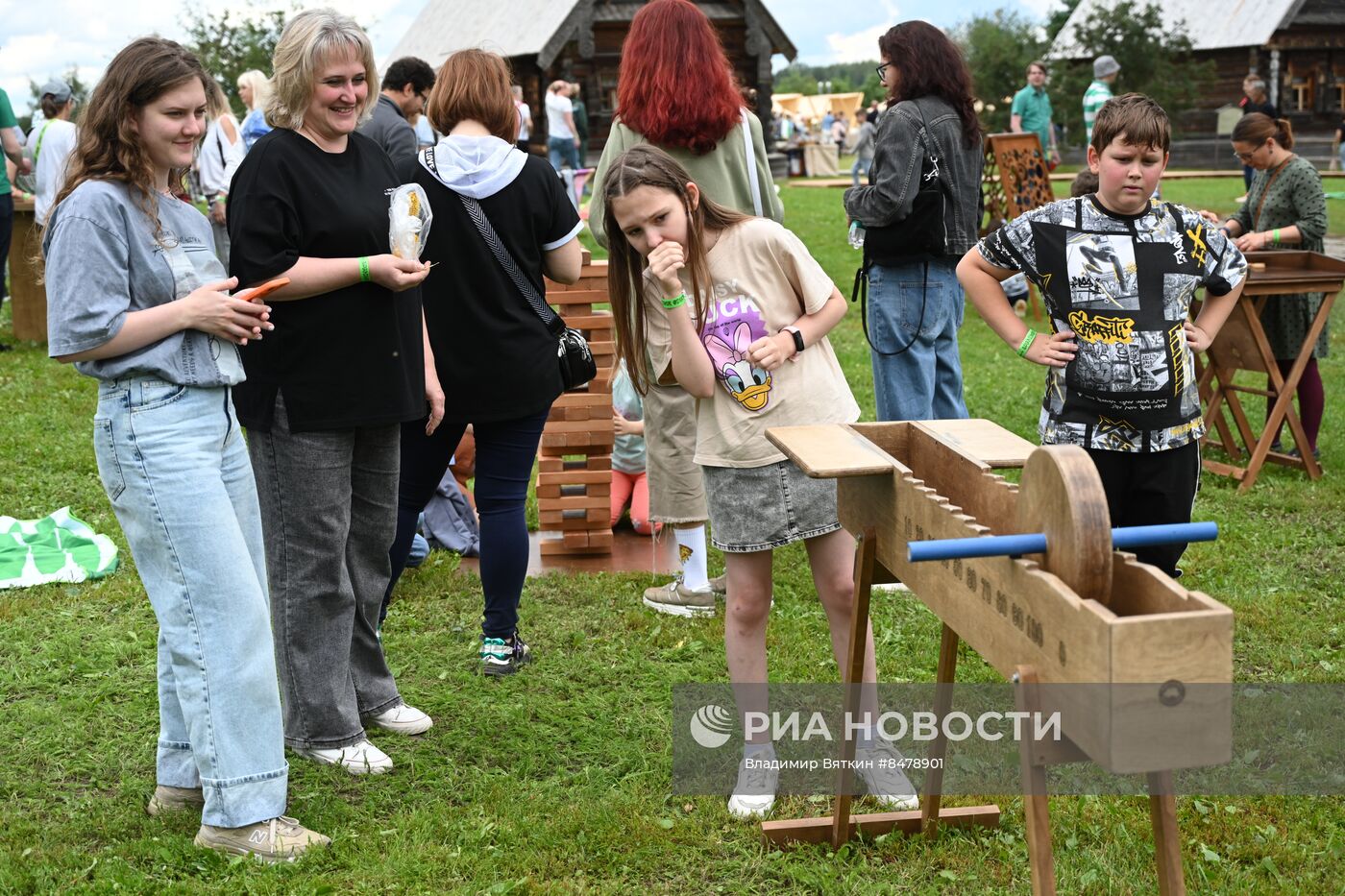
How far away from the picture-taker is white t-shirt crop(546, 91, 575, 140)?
715 inches

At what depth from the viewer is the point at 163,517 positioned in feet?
9.61

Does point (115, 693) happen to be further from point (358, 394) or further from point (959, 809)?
point (959, 809)

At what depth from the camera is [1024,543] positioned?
204 centimetres

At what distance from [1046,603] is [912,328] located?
3.33 meters

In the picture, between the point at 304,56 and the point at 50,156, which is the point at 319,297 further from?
the point at 50,156

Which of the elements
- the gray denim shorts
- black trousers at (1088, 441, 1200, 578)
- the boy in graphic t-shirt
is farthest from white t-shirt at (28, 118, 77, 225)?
black trousers at (1088, 441, 1200, 578)

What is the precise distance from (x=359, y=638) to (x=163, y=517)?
109 centimetres

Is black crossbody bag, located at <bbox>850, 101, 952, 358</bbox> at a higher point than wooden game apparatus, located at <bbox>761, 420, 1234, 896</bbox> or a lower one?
higher

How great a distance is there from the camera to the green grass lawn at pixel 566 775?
312cm

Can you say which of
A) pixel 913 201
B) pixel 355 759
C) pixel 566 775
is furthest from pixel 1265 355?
pixel 355 759

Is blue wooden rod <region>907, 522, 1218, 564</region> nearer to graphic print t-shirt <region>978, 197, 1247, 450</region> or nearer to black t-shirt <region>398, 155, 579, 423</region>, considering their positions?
graphic print t-shirt <region>978, 197, 1247, 450</region>

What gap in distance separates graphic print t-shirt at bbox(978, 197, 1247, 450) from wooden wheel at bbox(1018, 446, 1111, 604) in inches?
58.5

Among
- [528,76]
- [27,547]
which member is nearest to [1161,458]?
[27,547]

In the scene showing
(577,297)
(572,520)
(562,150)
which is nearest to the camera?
(577,297)
